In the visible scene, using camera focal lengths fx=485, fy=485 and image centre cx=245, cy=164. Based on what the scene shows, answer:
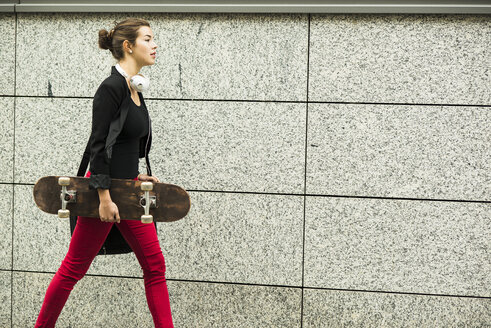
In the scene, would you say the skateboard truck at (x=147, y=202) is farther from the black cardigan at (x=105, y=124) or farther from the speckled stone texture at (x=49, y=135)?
the speckled stone texture at (x=49, y=135)

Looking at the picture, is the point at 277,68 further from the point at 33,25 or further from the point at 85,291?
the point at 85,291

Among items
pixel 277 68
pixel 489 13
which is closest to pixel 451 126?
pixel 489 13

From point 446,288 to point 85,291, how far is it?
2763 mm

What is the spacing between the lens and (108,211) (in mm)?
2713

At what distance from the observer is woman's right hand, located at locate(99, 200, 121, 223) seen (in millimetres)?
2711

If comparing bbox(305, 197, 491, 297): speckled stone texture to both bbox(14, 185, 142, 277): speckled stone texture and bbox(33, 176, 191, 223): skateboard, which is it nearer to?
bbox(33, 176, 191, 223): skateboard

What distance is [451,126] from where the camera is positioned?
11.7 ft

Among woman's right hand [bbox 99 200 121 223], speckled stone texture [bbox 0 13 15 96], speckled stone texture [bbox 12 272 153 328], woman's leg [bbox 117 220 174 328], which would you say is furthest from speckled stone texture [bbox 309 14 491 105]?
speckled stone texture [bbox 0 13 15 96]

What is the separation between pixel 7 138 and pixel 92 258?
154cm

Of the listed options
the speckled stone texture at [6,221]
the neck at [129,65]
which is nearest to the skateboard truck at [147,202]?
the neck at [129,65]

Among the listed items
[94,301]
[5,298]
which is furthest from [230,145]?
[5,298]

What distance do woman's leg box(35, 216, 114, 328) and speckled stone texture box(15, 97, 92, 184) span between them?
1052 mm

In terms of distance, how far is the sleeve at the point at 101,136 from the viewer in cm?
269

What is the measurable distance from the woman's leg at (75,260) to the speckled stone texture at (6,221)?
1163 millimetres
